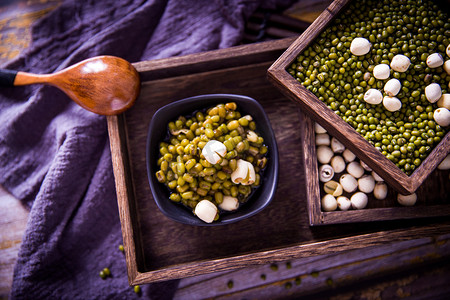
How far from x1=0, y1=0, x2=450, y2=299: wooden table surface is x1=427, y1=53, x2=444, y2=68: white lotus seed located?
45 centimetres

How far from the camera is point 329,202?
0.83 m

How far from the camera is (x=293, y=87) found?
771 mm

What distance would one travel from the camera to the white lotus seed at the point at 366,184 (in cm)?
86

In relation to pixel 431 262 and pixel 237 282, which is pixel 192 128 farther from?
pixel 431 262

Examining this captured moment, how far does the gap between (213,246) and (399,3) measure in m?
0.88

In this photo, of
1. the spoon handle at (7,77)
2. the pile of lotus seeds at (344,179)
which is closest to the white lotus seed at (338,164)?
the pile of lotus seeds at (344,179)

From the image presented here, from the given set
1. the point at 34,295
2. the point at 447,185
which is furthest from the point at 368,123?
the point at 34,295

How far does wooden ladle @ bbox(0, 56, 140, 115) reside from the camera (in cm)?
83

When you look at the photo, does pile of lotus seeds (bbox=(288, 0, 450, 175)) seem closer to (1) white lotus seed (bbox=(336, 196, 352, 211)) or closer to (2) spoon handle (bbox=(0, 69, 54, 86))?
(1) white lotus seed (bbox=(336, 196, 352, 211))

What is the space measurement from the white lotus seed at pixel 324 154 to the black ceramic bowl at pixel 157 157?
0.15 meters

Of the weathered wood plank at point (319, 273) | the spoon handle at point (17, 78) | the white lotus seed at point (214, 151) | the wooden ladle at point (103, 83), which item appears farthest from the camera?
the weathered wood plank at point (319, 273)

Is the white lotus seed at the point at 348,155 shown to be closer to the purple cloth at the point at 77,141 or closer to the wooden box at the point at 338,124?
the wooden box at the point at 338,124

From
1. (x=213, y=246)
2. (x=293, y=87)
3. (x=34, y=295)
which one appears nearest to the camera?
(x=293, y=87)

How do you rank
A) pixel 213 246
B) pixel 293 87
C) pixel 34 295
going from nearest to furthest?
pixel 293 87 < pixel 213 246 < pixel 34 295
